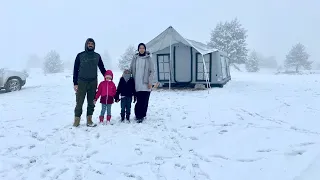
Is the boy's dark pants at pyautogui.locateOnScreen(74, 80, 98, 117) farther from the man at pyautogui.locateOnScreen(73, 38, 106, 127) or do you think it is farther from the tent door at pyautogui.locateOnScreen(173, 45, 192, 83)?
the tent door at pyautogui.locateOnScreen(173, 45, 192, 83)

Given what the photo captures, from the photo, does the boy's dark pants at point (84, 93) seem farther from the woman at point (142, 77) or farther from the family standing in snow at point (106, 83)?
the woman at point (142, 77)

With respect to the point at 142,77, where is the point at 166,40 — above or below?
above

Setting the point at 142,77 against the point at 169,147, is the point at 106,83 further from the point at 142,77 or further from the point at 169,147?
the point at 169,147

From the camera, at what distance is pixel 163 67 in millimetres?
17375

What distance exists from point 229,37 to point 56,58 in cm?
3824

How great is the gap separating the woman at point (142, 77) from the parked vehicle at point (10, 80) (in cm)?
1143

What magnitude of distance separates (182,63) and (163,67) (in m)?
1.34

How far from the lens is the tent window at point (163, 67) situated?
56.5ft

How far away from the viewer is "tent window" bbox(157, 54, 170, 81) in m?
Result: 17.2

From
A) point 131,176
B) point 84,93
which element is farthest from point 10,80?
point 131,176

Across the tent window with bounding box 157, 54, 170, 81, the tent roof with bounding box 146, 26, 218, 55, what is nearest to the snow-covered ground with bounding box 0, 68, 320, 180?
the tent roof with bounding box 146, 26, 218, 55

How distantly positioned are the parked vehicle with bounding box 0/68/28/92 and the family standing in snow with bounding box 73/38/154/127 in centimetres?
1085

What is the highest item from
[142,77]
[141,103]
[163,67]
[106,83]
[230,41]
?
[230,41]

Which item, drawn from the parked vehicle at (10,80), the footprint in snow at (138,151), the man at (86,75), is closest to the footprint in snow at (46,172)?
the footprint in snow at (138,151)
